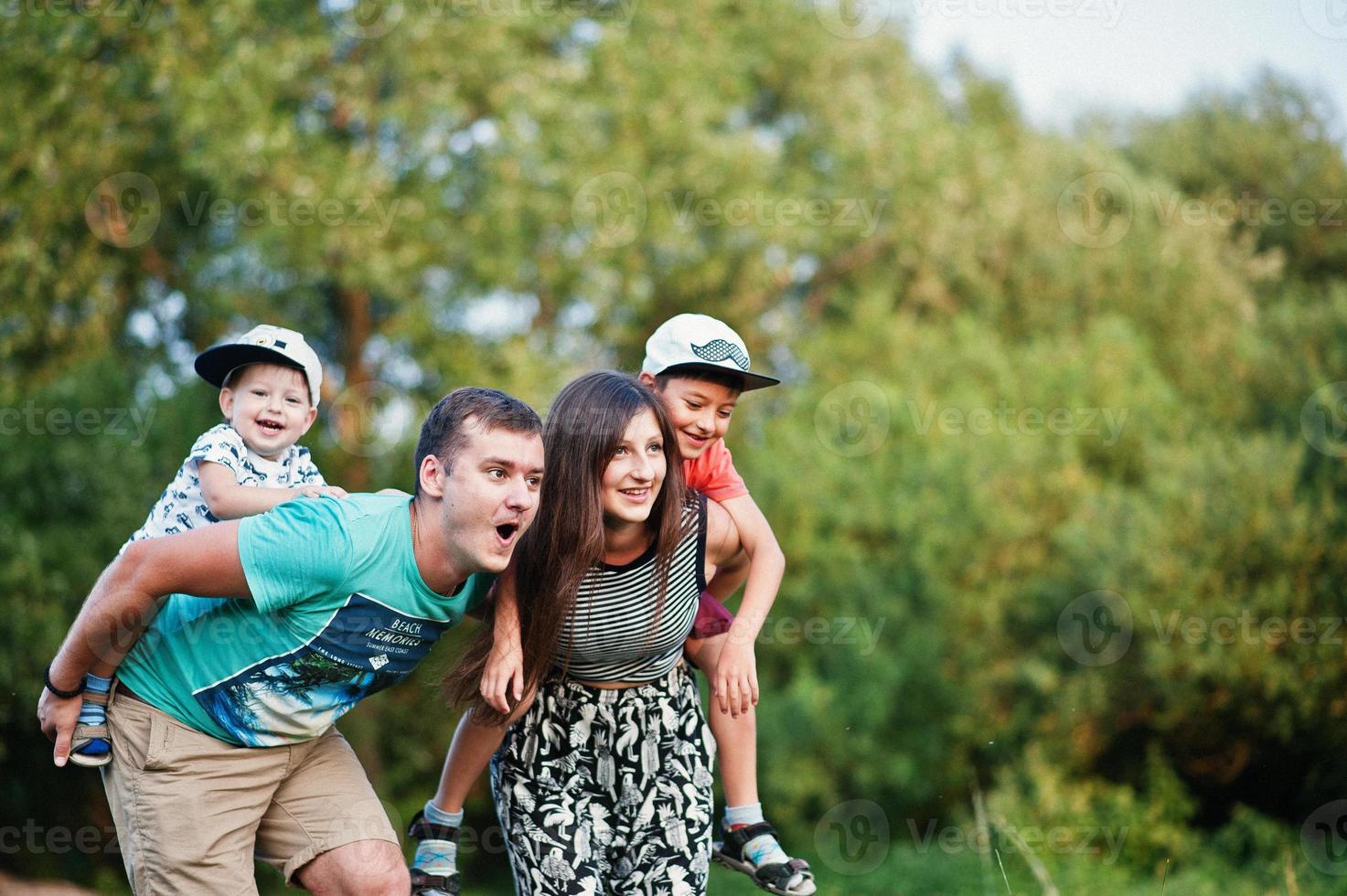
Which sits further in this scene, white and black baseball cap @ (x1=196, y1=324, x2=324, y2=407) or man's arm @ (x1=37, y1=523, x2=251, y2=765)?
white and black baseball cap @ (x1=196, y1=324, x2=324, y2=407)

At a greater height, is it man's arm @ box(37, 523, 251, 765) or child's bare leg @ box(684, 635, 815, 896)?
man's arm @ box(37, 523, 251, 765)

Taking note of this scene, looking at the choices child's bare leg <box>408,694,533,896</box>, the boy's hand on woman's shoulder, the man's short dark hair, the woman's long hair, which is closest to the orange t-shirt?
the woman's long hair

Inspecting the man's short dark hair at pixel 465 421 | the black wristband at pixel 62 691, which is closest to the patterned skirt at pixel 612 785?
the man's short dark hair at pixel 465 421

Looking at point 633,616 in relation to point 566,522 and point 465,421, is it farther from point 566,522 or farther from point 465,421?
point 465,421

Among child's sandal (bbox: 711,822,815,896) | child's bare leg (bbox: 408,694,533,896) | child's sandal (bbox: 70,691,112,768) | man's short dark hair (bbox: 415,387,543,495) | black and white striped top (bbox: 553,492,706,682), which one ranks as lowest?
child's sandal (bbox: 711,822,815,896)

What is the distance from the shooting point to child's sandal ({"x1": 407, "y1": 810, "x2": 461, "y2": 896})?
3.86 m

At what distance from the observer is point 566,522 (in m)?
3.59

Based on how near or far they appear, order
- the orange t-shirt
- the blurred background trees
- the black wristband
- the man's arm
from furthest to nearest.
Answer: the blurred background trees, the orange t-shirt, the black wristband, the man's arm

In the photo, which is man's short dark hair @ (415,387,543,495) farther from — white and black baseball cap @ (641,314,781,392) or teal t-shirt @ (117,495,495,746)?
white and black baseball cap @ (641,314,781,392)

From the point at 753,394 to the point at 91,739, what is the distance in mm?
12325

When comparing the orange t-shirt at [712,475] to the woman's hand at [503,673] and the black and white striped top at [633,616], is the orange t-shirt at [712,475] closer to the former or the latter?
the black and white striped top at [633,616]

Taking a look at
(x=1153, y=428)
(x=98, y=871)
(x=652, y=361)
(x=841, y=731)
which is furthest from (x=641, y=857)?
(x=1153, y=428)

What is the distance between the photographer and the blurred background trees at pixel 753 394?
11.6 metres

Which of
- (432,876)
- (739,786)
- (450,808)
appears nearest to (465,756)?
(450,808)
